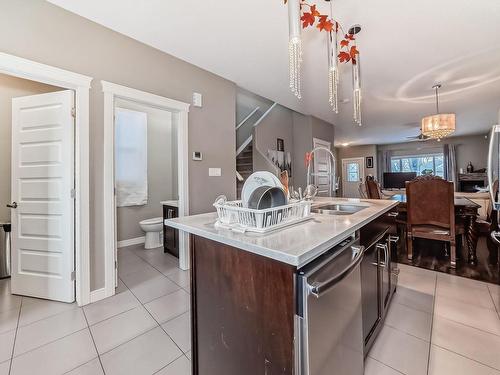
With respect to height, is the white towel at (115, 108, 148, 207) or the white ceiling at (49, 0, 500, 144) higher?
the white ceiling at (49, 0, 500, 144)

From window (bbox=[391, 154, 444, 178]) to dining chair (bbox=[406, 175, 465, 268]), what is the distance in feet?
22.1

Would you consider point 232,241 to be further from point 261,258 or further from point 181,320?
point 181,320

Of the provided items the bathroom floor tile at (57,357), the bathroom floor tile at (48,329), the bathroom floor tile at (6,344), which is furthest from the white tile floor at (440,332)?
the bathroom floor tile at (6,344)

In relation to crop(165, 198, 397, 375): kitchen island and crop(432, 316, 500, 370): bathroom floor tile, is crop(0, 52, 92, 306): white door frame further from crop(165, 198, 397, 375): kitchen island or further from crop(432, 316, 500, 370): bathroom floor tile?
crop(432, 316, 500, 370): bathroom floor tile

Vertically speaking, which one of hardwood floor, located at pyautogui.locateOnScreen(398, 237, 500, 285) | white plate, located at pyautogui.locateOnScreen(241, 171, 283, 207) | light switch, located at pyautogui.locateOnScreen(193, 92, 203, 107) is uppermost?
light switch, located at pyautogui.locateOnScreen(193, 92, 203, 107)

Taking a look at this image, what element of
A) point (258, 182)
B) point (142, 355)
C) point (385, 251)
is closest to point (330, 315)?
point (258, 182)

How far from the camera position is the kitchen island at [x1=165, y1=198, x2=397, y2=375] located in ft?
2.48

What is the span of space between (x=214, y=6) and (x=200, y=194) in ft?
6.30

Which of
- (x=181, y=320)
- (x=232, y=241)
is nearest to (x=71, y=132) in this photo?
(x=181, y=320)

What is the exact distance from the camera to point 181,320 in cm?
177

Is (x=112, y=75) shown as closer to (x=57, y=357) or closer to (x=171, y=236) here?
(x=171, y=236)

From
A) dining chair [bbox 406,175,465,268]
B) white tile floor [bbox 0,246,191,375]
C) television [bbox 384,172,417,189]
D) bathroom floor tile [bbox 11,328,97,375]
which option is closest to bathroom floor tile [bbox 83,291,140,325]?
white tile floor [bbox 0,246,191,375]

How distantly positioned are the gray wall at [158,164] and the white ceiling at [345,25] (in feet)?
5.84

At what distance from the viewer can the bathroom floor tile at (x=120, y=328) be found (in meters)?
1.52
